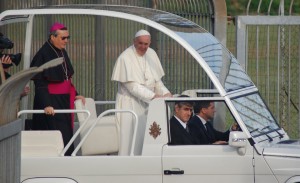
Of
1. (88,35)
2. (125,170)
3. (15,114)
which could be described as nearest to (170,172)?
(125,170)

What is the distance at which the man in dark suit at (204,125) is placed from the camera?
10.3m

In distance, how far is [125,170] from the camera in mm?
10023

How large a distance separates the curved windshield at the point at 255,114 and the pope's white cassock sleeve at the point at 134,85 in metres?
0.83

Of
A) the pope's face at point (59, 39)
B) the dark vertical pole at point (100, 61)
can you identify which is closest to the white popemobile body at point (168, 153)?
the pope's face at point (59, 39)

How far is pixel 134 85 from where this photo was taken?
35.3 ft

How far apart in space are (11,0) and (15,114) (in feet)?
27.0

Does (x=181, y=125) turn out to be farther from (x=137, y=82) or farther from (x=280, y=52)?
(x=280, y=52)

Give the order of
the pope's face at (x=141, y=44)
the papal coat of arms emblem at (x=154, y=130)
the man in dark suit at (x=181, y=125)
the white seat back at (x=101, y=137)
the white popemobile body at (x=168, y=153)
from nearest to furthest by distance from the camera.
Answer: the white popemobile body at (x=168, y=153) → the papal coat of arms emblem at (x=154, y=130) → the man in dark suit at (x=181, y=125) → the white seat back at (x=101, y=137) → the pope's face at (x=141, y=44)

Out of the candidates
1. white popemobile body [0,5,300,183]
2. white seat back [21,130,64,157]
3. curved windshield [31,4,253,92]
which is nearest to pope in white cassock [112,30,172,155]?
white popemobile body [0,5,300,183]

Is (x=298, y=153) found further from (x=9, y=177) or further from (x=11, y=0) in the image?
(x=11, y=0)

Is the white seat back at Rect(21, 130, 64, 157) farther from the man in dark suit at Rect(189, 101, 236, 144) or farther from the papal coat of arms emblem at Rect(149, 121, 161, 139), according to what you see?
the man in dark suit at Rect(189, 101, 236, 144)

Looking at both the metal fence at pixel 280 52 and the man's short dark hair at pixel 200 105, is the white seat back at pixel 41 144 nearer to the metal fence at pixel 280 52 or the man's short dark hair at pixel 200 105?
the man's short dark hair at pixel 200 105

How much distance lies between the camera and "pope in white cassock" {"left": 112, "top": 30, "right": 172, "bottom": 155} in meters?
10.6

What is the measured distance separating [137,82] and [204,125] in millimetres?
788
